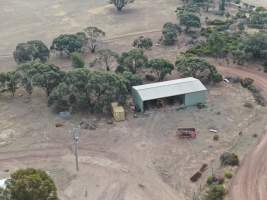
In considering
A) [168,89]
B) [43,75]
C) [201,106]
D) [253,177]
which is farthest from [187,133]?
[43,75]

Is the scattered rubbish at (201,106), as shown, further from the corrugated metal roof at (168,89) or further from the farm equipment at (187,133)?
the farm equipment at (187,133)

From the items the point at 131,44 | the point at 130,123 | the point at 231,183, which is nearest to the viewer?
the point at 231,183

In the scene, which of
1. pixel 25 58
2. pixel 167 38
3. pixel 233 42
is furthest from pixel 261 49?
pixel 25 58

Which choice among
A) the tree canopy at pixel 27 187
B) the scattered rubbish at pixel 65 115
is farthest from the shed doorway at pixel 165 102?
the tree canopy at pixel 27 187

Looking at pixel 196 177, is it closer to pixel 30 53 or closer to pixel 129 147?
pixel 129 147

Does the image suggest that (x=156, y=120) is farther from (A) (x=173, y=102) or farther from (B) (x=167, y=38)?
(B) (x=167, y=38)

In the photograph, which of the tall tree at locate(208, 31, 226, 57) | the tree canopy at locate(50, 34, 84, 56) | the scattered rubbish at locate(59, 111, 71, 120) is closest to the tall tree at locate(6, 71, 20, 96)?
the scattered rubbish at locate(59, 111, 71, 120)
